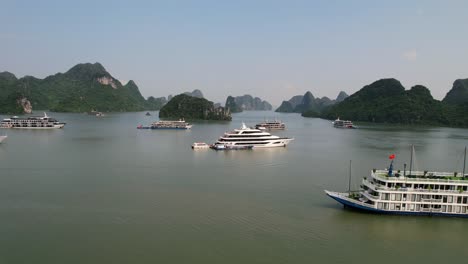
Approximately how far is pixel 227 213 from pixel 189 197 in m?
4.93

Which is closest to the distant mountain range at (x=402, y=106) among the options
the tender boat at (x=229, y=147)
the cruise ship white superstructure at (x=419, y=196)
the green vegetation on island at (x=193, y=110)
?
the green vegetation on island at (x=193, y=110)

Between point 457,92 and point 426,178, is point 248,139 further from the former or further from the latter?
point 457,92

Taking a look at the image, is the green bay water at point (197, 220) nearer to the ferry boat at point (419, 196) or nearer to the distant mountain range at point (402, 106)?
the ferry boat at point (419, 196)

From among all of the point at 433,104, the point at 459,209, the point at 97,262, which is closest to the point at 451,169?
the point at 459,209

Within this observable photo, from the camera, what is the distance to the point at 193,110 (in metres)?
162

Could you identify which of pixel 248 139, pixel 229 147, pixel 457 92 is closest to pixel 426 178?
pixel 229 147

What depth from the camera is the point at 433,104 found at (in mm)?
147125

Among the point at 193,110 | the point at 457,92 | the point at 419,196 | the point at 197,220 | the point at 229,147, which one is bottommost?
the point at 197,220

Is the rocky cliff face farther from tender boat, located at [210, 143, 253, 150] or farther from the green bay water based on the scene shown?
the green bay water

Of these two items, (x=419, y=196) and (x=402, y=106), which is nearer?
(x=419, y=196)

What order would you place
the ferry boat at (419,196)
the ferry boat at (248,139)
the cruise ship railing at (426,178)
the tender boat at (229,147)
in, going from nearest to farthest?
the ferry boat at (419,196) → the cruise ship railing at (426,178) → the tender boat at (229,147) → the ferry boat at (248,139)

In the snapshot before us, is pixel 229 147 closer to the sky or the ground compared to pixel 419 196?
closer to the ground

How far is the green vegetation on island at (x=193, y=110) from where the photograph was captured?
156m

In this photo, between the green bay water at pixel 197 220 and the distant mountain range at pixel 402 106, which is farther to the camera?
the distant mountain range at pixel 402 106
